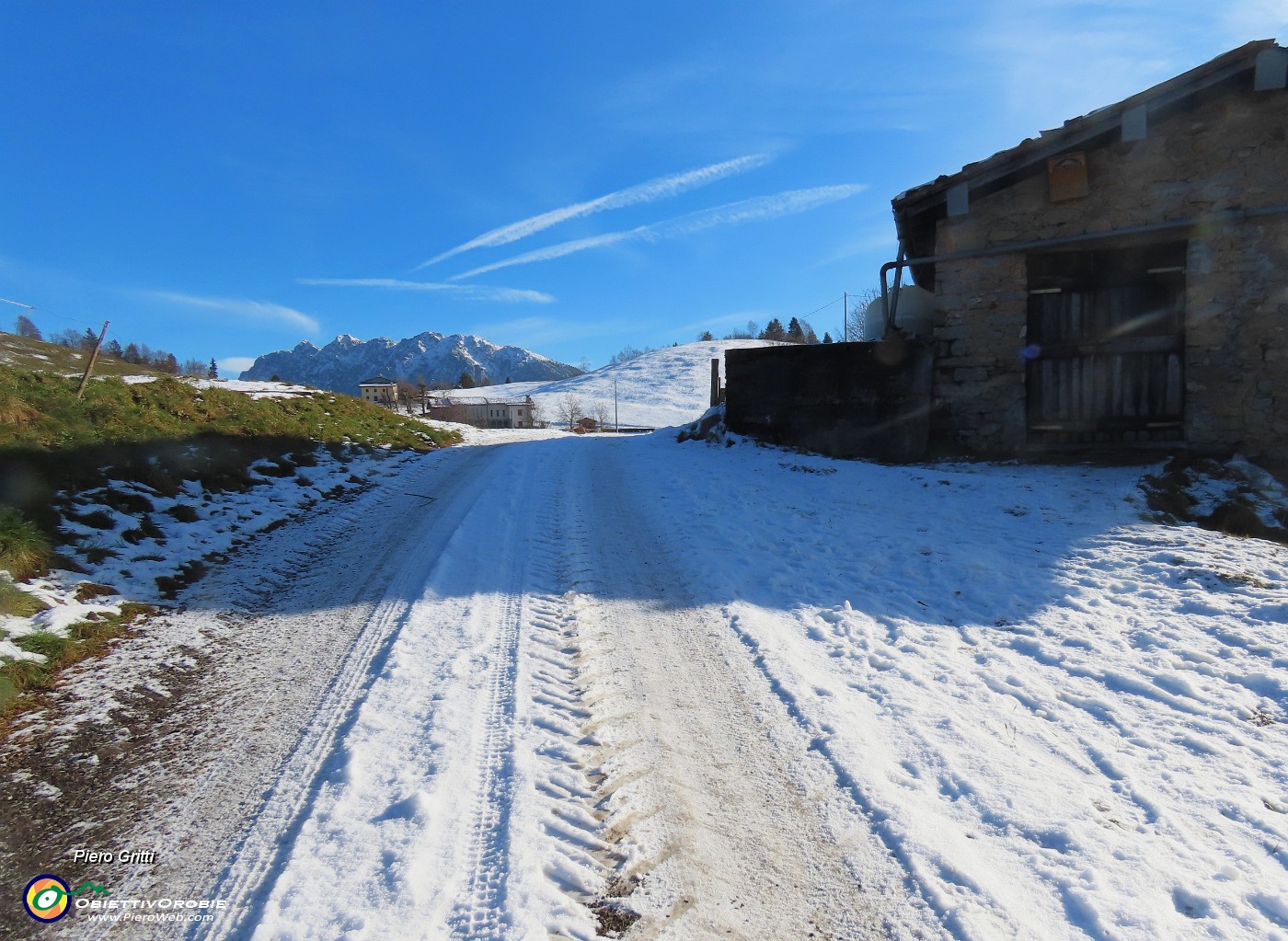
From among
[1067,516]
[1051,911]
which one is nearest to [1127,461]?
[1067,516]

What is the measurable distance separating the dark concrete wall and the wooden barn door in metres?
1.78

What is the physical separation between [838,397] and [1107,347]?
404cm

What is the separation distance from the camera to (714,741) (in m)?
3.30

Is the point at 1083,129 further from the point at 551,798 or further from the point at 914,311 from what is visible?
the point at 551,798

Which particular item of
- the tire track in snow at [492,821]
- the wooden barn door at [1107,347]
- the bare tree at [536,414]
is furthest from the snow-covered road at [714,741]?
the bare tree at [536,414]

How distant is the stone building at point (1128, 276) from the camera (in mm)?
8828

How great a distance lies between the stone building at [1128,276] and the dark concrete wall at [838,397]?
0.45 metres

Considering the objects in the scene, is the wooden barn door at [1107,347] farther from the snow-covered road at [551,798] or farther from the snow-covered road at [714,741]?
the snow-covered road at [551,798]

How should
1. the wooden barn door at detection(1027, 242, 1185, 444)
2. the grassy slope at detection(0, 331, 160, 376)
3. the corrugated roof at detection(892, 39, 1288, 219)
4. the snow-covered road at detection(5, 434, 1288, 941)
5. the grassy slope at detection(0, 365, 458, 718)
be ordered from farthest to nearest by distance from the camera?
the grassy slope at detection(0, 331, 160, 376)
the wooden barn door at detection(1027, 242, 1185, 444)
the corrugated roof at detection(892, 39, 1288, 219)
the grassy slope at detection(0, 365, 458, 718)
the snow-covered road at detection(5, 434, 1288, 941)

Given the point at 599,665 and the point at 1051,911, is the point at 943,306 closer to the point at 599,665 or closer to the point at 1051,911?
the point at 599,665

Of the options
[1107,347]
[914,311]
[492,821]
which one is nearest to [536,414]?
[914,311]

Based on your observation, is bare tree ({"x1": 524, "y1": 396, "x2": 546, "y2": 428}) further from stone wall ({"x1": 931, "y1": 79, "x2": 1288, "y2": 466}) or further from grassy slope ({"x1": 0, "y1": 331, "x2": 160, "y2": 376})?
stone wall ({"x1": 931, "y1": 79, "x2": 1288, "y2": 466})

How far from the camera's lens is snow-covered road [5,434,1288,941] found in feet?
7.62

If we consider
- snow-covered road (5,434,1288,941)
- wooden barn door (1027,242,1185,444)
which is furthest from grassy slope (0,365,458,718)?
wooden barn door (1027,242,1185,444)
